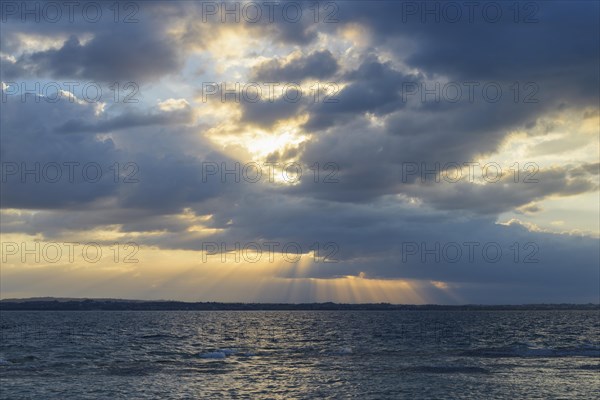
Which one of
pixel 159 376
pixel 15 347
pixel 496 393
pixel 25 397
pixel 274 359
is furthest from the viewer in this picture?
pixel 15 347

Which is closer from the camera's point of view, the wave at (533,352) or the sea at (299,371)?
the sea at (299,371)

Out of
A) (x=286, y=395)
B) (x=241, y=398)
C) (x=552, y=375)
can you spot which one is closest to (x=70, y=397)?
(x=241, y=398)

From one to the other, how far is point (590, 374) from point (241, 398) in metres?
33.2

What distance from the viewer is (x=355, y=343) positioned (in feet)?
312

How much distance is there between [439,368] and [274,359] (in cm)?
1895

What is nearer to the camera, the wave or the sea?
the sea

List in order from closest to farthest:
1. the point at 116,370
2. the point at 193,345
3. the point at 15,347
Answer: the point at 116,370
the point at 15,347
the point at 193,345

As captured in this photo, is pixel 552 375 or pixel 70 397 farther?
pixel 552 375

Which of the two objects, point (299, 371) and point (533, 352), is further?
point (533, 352)

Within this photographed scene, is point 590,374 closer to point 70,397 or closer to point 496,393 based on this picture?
point 496,393

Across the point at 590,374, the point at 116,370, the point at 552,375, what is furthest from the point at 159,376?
the point at 590,374

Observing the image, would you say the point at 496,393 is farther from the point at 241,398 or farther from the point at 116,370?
the point at 116,370

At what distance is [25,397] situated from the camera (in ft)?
139

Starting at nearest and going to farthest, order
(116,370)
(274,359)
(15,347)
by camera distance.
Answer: (116,370), (274,359), (15,347)
